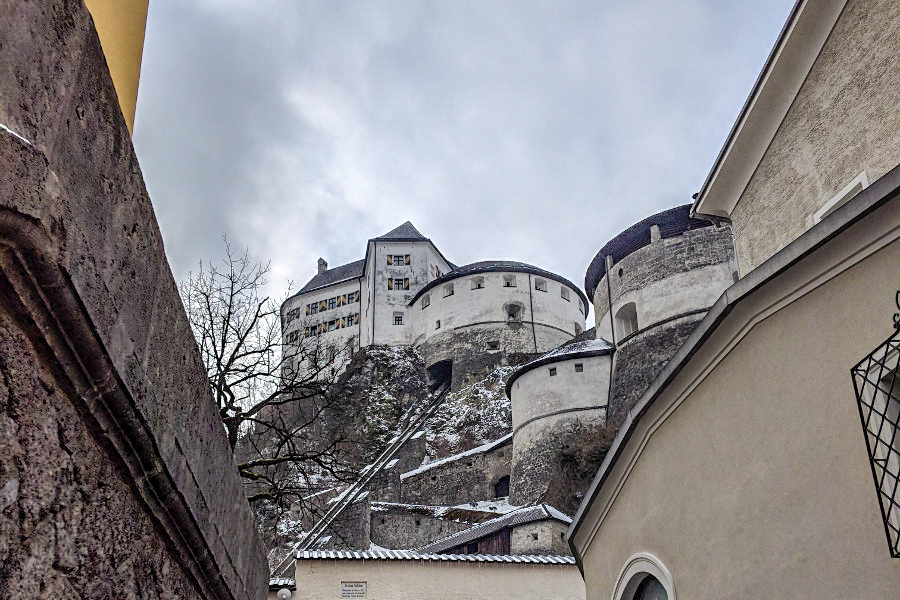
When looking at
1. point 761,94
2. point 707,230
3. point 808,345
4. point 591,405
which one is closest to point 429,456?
point 591,405

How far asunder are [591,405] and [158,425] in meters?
29.3

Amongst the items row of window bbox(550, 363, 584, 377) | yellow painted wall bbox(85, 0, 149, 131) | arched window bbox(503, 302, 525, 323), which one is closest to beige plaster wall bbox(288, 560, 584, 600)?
yellow painted wall bbox(85, 0, 149, 131)

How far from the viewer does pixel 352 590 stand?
477 inches

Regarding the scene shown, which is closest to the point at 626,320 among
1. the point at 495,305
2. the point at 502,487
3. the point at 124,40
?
the point at 502,487

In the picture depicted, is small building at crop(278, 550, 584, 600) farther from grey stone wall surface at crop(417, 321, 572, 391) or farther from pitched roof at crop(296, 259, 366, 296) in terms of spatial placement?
pitched roof at crop(296, 259, 366, 296)

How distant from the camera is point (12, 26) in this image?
1828mm

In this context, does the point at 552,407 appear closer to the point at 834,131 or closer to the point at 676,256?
the point at 676,256

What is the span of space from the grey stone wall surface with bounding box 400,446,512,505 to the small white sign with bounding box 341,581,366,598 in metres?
23.0

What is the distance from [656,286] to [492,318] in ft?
61.1

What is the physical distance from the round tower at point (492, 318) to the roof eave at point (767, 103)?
→ 3585 cm

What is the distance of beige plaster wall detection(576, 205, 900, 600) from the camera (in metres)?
3.98

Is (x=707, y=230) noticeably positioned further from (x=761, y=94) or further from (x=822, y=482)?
(x=822, y=482)

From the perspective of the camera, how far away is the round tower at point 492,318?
46938 mm

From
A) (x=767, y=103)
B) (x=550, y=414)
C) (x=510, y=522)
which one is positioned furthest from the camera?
(x=550, y=414)
